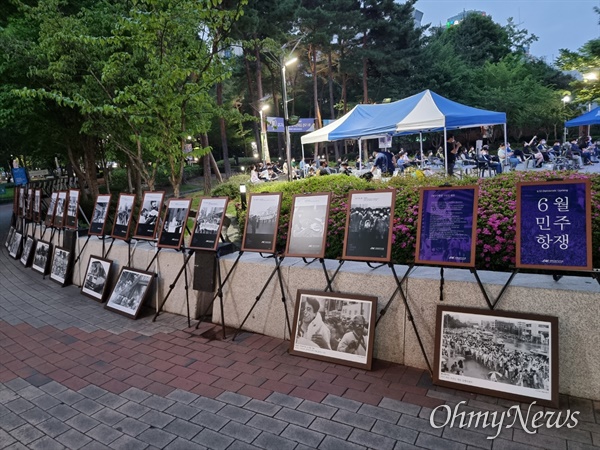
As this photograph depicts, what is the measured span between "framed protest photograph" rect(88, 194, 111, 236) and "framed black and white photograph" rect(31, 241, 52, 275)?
1.90m

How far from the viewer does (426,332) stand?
3363 mm

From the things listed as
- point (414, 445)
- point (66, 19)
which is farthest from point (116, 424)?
point (66, 19)

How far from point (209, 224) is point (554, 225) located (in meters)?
3.33

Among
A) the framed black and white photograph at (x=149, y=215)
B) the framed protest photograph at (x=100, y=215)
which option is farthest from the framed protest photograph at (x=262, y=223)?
the framed protest photograph at (x=100, y=215)

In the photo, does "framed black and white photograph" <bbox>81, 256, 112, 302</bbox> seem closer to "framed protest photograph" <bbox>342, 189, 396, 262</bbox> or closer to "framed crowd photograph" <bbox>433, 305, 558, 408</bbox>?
"framed protest photograph" <bbox>342, 189, 396, 262</bbox>

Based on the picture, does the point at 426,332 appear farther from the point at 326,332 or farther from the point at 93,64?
the point at 93,64

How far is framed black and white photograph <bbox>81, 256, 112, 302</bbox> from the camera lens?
5762 mm

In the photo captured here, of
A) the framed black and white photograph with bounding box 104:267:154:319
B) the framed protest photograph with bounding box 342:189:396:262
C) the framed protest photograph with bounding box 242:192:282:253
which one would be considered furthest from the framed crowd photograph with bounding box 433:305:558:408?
the framed black and white photograph with bounding box 104:267:154:319

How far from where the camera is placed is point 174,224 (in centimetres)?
490

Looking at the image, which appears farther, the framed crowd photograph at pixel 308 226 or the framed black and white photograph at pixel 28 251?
the framed black and white photograph at pixel 28 251

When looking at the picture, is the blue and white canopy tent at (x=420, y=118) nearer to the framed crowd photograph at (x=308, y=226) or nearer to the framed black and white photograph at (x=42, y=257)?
the framed crowd photograph at (x=308, y=226)

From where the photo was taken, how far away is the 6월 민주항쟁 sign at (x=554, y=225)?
2691 mm

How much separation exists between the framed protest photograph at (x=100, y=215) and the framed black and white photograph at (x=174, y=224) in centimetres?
169

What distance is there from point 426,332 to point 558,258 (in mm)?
1167
